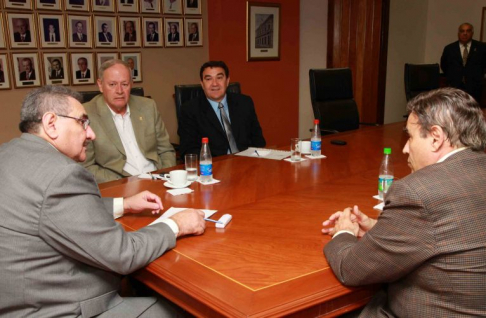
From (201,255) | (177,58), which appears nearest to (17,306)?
(201,255)

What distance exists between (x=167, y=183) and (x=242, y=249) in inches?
33.0

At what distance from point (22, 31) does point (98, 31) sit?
638 mm

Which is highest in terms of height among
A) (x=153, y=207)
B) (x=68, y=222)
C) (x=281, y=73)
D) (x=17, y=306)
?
(x=281, y=73)

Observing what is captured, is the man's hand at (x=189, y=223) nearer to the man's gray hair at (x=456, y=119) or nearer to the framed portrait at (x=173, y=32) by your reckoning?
the man's gray hair at (x=456, y=119)

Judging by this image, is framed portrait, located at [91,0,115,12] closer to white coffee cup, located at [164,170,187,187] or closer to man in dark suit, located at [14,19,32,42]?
man in dark suit, located at [14,19,32,42]

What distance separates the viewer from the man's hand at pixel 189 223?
1.60 m

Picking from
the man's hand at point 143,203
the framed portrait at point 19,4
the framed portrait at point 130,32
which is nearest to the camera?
the man's hand at point 143,203

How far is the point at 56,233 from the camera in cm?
128

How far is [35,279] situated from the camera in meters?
1.31

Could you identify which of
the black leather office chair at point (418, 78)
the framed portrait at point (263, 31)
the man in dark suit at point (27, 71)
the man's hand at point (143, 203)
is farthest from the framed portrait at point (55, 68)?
the black leather office chair at point (418, 78)

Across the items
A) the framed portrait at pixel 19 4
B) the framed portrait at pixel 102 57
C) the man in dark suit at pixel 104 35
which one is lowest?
the framed portrait at pixel 102 57

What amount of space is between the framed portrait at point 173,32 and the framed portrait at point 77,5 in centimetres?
80

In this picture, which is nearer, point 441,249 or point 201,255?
point 441,249

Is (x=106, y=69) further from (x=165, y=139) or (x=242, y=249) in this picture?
(x=242, y=249)
